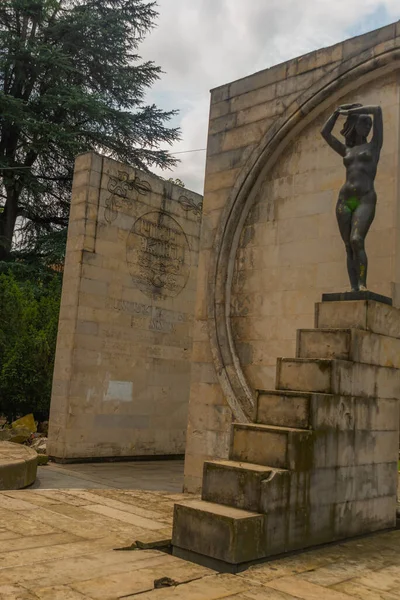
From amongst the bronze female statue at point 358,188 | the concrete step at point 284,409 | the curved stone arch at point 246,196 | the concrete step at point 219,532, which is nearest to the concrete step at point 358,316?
the bronze female statue at point 358,188

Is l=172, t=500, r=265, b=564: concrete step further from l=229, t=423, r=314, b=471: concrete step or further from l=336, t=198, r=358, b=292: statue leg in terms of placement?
l=336, t=198, r=358, b=292: statue leg

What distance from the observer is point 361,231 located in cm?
563

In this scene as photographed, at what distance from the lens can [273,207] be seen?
785 centimetres

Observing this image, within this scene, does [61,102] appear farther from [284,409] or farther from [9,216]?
[284,409]

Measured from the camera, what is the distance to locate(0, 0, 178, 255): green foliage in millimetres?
18688

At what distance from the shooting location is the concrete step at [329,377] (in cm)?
492

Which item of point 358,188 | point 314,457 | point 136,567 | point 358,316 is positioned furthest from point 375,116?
point 136,567

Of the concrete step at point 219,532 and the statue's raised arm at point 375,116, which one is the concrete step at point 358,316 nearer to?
the statue's raised arm at point 375,116

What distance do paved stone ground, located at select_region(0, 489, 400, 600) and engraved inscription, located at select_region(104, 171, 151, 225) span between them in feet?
20.7

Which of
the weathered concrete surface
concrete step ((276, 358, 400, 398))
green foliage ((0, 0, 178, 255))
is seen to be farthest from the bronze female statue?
green foliage ((0, 0, 178, 255))

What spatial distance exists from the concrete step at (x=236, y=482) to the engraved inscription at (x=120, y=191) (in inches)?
276

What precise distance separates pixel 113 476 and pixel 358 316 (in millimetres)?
5181

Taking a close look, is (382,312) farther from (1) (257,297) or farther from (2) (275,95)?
(2) (275,95)

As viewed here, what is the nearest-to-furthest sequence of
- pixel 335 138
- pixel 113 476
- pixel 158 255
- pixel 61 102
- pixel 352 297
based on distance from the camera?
pixel 352 297 < pixel 335 138 < pixel 113 476 < pixel 158 255 < pixel 61 102
